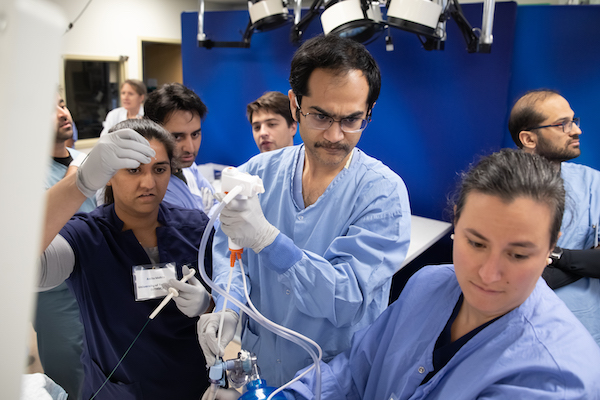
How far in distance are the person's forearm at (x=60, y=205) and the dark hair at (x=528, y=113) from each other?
2.01m

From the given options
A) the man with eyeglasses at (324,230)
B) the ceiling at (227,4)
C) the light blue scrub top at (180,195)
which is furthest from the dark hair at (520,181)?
the ceiling at (227,4)

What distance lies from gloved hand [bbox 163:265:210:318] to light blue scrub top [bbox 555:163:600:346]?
51.6 inches

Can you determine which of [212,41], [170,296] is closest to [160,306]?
[170,296]

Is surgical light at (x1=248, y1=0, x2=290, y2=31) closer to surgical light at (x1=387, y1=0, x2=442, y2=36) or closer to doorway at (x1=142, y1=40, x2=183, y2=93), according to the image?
surgical light at (x1=387, y1=0, x2=442, y2=36)

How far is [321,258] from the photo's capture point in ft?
3.33

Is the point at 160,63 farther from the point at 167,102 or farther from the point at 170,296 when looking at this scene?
the point at 170,296

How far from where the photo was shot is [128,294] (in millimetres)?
1169

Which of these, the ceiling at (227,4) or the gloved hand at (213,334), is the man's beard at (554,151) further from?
the ceiling at (227,4)

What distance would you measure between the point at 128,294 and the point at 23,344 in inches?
36.7

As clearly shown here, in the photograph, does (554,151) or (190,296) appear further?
(554,151)

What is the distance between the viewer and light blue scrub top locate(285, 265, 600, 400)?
2.40ft

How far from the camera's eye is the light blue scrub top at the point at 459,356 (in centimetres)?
73

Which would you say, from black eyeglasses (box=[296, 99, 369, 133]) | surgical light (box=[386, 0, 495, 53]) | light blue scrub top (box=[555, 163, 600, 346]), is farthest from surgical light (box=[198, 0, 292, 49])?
light blue scrub top (box=[555, 163, 600, 346])

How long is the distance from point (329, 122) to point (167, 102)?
105cm
